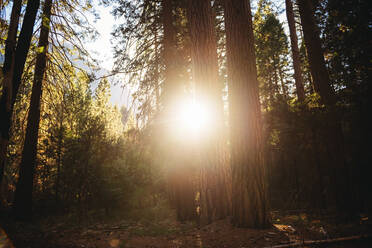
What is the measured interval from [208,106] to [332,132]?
411cm

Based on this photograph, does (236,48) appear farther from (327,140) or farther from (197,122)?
(327,140)

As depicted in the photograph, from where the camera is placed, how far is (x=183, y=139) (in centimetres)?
603

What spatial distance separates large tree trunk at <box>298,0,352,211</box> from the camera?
569 cm

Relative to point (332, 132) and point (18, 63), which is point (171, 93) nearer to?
point (18, 63)

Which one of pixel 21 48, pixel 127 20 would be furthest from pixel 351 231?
pixel 127 20

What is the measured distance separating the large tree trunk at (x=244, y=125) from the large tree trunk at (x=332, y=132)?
3458 mm

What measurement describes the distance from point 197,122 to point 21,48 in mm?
4047

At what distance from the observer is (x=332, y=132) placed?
19.4 feet

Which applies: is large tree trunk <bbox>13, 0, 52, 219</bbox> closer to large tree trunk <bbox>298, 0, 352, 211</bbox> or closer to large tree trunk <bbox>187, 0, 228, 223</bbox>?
large tree trunk <bbox>187, 0, 228, 223</bbox>

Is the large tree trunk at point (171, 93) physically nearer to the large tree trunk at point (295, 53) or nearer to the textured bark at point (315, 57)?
the textured bark at point (315, 57)

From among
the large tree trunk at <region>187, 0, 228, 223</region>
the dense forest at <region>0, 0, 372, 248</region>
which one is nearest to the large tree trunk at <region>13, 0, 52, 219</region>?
the dense forest at <region>0, 0, 372, 248</region>

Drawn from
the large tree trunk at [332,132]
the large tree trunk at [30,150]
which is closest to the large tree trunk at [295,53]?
the large tree trunk at [332,132]

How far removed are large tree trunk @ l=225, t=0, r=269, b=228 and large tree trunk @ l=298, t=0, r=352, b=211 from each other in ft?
11.3

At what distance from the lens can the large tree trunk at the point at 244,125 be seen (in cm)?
346
